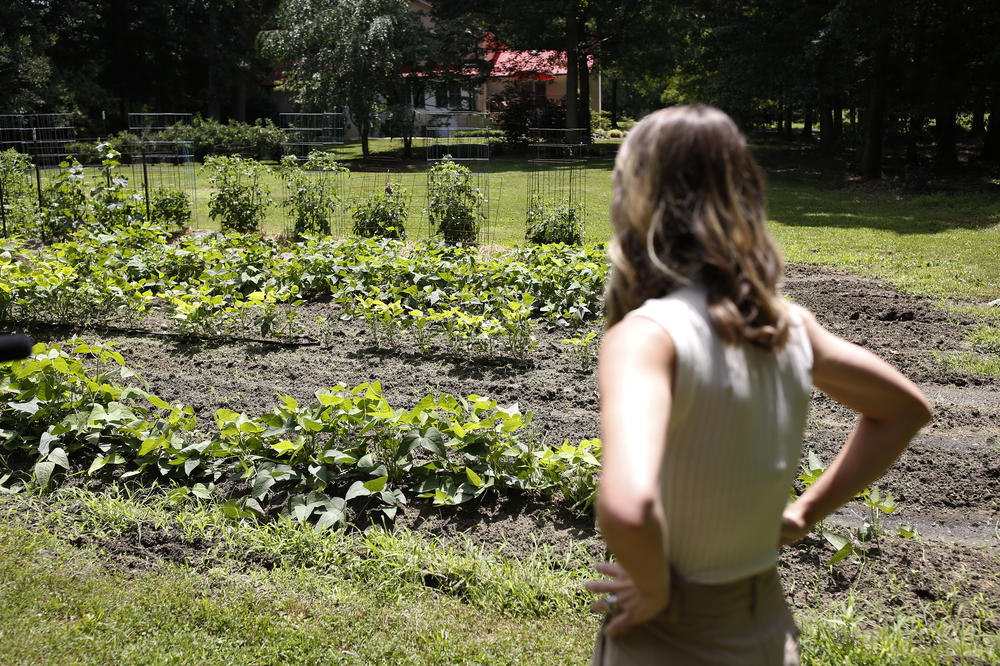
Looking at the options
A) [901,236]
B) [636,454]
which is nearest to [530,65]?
[901,236]

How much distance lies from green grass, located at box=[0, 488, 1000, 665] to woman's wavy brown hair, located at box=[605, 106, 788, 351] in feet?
6.26

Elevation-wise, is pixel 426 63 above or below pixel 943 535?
above

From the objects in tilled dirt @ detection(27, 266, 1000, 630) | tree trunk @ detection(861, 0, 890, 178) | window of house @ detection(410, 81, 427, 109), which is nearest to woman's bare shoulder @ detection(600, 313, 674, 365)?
tilled dirt @ detection(27, 266, 1000, 630)

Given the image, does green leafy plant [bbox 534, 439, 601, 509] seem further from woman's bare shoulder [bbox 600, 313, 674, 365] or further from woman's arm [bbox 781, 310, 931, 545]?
woman's bare shoulder [bbox 600, 313, 674, 365]

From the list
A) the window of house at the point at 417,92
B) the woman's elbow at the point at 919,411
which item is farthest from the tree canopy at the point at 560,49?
the woman's elbow at the point at 919,411

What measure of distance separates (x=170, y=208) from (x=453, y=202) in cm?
438

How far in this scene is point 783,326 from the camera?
1373 millimetres

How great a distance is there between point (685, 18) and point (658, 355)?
3107 cm

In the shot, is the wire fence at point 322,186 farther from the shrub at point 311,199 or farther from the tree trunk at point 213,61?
the tree trunk at point 213,61

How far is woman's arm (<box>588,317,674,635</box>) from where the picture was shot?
114 cm

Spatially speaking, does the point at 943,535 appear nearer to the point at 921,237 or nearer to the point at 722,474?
the point at 722,474

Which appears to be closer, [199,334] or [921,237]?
[199,334]

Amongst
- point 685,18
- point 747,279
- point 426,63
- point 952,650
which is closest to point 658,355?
point 747,279

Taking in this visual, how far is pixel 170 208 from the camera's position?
12062mm
